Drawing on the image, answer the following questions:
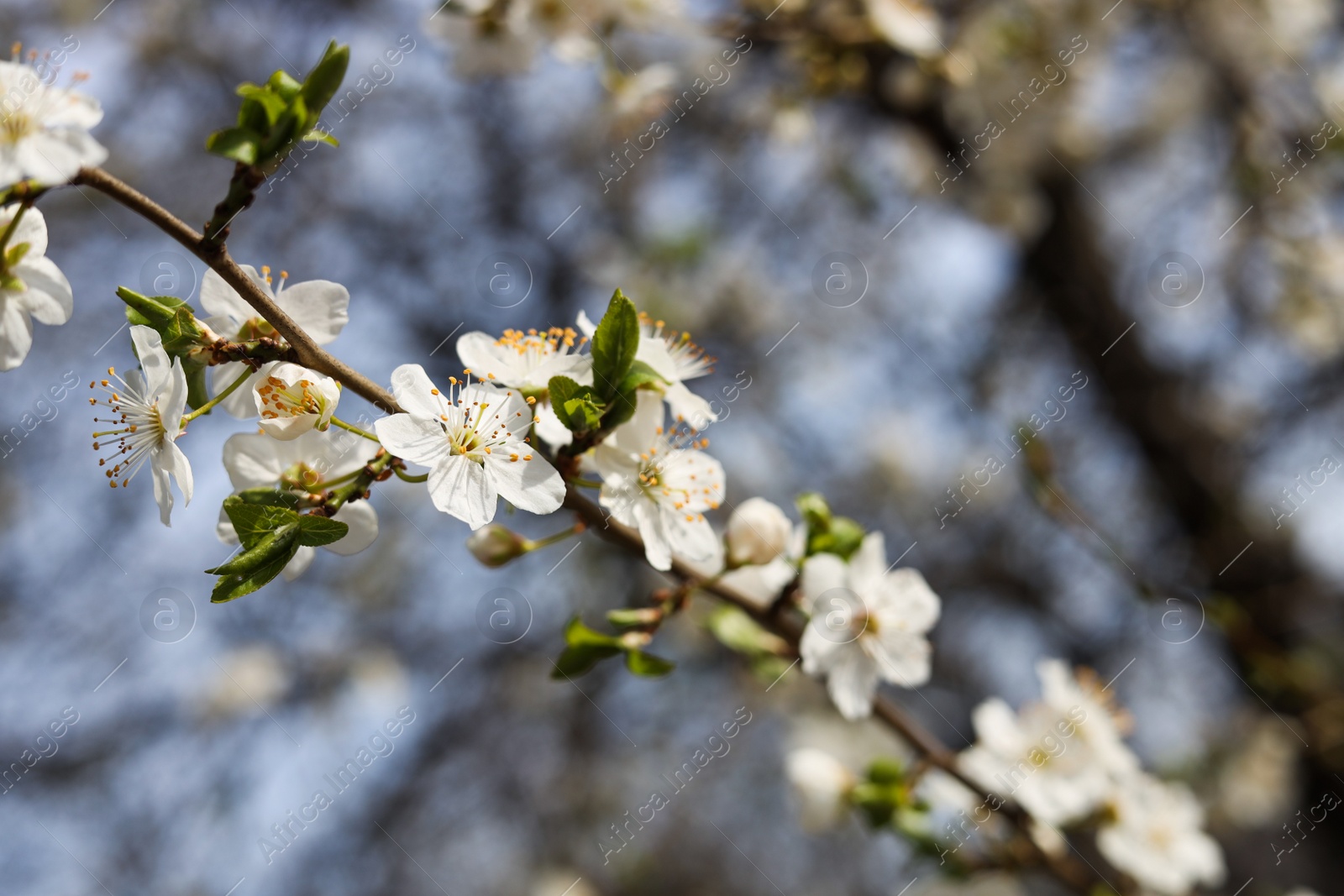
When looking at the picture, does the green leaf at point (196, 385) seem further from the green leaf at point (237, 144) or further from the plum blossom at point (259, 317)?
the green leaf at point (237, 144)

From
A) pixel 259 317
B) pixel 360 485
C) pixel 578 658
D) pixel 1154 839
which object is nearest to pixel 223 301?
pixel 259 317

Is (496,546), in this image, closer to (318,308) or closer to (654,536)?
(654,536)

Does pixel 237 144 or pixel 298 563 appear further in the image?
pixel 298 563

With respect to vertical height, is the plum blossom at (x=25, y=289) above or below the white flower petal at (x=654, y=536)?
below

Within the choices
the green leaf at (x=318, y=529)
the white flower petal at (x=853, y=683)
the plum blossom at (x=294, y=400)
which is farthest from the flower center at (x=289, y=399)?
the white flower petal at (x=853, y=683)

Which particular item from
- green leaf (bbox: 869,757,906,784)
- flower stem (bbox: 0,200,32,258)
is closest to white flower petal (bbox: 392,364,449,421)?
flower stem (bbox: 0,200,32,258)

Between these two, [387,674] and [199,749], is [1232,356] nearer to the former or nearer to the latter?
[387,674]
